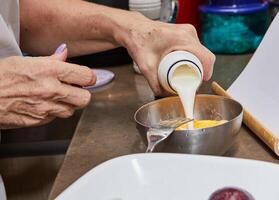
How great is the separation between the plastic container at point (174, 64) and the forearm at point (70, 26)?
0.45 feet

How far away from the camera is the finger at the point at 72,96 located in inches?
23.8

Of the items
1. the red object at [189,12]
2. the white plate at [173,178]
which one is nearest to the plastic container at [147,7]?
the red object at [189,12]

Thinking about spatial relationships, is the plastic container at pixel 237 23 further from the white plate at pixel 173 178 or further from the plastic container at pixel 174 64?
the white plate at pixel 173 178

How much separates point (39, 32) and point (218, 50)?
43 cm

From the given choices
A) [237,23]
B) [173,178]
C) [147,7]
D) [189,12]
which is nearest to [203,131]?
[173,178]

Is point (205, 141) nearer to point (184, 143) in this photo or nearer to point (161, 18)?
point (184, 143)

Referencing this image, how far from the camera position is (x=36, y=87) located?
0.60 metres

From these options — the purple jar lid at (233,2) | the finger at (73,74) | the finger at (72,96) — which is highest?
the finger at (73,74)

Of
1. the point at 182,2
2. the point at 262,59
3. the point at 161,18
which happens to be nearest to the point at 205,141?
the point at 262,59

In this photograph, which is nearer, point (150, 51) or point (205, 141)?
point (205, 141)

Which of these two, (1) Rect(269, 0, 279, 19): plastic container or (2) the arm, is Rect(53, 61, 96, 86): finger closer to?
(2) the arm

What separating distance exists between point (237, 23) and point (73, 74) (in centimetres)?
60

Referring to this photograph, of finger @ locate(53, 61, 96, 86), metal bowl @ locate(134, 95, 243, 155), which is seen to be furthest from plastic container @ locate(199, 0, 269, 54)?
finger @ locate(53, 61, 96, 86)

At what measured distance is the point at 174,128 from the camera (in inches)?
23.2
